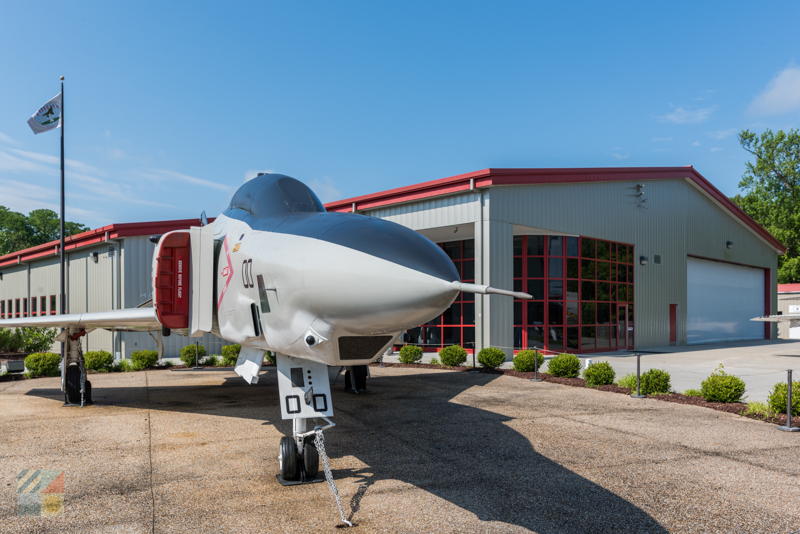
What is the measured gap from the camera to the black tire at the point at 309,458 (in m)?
5.56

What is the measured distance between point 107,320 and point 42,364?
27.6 ft

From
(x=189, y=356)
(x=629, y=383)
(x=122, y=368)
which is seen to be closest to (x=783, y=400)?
(x=629, y=383)

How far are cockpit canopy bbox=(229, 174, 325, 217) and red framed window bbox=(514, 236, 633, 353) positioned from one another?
15834 mm

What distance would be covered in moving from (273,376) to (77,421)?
6.10 m

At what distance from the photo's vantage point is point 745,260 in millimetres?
33719

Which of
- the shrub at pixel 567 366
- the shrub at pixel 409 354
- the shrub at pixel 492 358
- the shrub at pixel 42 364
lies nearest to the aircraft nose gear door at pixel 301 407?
the shrub at pixel 567 366

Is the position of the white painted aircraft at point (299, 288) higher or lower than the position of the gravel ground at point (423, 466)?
higher

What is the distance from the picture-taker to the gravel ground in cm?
463

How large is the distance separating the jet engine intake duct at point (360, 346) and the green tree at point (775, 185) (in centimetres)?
6046

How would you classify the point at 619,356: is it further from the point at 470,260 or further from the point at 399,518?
the point at 399,518

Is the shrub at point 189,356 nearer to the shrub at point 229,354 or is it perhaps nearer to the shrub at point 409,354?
the shrub at point 229,354

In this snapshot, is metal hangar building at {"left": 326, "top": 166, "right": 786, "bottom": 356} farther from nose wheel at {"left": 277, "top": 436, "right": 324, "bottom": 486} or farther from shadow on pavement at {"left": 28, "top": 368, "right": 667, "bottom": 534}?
nose wheel at {"left": 277, "top": 436, "right": 324, "bottom": 486}

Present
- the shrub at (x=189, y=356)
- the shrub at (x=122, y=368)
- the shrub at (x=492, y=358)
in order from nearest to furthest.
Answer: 1. the shrub at (x=492, y=358)
2. the shrub at (x=122, y=368)
3. the shrub at (x=189, y=356)

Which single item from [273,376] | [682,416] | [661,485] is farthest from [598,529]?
[273,376]
